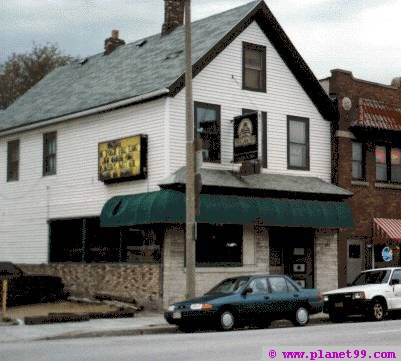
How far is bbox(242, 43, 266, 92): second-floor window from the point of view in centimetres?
2852

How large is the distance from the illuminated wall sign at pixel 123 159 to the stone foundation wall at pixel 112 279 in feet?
9.35

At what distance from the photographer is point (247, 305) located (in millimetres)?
21125

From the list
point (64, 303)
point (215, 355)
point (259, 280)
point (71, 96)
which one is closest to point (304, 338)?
point (215, 355)

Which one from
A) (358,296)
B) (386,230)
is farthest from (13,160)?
(358,296)

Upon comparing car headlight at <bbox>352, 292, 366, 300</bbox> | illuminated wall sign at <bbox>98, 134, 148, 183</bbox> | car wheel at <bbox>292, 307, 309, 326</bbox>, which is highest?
illuminated wall sign at <bbox>98, 134, 148, 183</bbox>

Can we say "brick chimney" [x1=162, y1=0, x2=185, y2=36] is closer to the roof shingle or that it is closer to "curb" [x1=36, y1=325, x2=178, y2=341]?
the roof shingle

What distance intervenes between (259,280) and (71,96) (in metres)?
13.1

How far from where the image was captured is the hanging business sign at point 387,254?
32062 mm

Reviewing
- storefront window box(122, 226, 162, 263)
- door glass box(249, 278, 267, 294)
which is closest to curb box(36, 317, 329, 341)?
door glass box(249, 278, 267, 294)

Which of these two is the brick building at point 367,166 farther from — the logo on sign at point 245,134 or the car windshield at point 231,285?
the car windshield at point 231,285

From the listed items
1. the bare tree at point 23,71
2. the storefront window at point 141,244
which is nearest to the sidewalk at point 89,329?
the storefront window at point 141,244

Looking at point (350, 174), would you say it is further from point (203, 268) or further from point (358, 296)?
point (358, 296)

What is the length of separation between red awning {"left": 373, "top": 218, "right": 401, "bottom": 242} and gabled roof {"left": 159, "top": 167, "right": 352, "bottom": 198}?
8.99ft

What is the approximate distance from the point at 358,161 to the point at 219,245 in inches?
301
